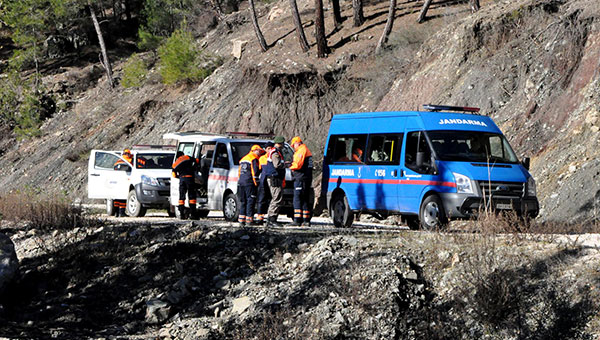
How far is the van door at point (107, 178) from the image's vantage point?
21.9 m

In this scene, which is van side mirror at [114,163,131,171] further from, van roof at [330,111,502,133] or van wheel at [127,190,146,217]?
van roof at [330,111,502,133]

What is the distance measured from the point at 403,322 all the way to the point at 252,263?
301 cm

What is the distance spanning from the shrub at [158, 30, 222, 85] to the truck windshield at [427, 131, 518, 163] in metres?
27.5

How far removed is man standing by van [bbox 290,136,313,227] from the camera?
50.6 feet

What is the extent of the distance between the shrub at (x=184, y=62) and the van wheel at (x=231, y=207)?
23.5m

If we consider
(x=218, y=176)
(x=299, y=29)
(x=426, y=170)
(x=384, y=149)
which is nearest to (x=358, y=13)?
(x=299, y=29)

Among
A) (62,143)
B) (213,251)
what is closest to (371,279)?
(213,251)

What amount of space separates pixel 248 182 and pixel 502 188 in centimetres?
507

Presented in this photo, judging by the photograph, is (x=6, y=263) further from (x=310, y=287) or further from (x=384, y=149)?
(x=384, y=149)

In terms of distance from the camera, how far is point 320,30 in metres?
33.7

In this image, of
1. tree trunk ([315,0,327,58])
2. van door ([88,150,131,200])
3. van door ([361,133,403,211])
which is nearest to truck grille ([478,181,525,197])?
van door ([361,133,403,211])

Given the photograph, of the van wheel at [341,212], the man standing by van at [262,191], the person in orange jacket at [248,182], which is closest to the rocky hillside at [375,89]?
the van wheel at [341,212]

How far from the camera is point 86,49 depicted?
5844 cm

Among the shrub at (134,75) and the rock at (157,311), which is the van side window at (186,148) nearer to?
the rock at (157,311)
